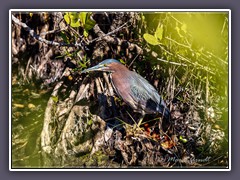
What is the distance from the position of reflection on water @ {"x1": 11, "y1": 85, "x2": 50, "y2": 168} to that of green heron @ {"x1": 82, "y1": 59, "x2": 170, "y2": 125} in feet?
1.42

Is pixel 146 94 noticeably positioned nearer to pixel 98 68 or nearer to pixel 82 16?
pixel 98 68

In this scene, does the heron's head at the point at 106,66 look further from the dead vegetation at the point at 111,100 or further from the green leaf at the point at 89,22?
the green leaf at the point at 89,22

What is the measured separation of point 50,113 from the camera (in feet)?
12.0

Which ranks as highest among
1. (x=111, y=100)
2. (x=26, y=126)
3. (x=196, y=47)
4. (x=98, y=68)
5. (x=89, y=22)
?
(x=89, y=22)

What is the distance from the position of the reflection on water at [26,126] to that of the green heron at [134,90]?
43 centimetres

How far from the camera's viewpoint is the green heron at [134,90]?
12.0 feet

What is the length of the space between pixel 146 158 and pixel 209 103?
1.91 ft

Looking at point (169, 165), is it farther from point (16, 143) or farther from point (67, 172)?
point (16, 143)

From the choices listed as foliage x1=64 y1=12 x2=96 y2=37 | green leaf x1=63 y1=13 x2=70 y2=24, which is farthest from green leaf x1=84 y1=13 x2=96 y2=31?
green leaf x1=63 y1=13 x2=70 y2=24

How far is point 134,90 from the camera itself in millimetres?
3670

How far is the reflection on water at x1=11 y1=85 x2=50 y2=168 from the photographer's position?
362cm

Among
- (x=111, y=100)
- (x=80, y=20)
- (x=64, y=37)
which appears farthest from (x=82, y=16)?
(x=111, y=100)

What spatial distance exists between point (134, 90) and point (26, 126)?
31.0 inches
